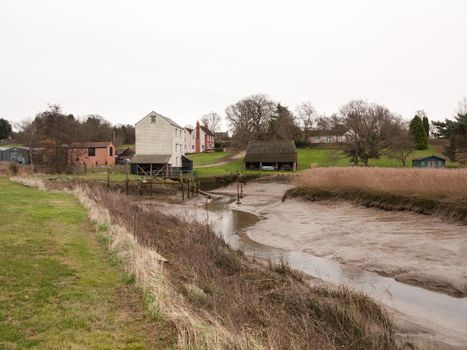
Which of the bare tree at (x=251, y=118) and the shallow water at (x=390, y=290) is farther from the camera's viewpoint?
the bare tree at (x=251, y=118)

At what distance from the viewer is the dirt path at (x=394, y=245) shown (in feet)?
24.1

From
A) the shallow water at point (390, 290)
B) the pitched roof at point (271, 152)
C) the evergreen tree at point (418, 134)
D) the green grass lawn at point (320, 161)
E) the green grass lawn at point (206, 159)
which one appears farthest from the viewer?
the evergreen tree at point (418, 134)

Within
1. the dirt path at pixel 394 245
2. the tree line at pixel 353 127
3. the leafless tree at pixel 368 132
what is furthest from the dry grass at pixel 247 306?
the leafless tree at pixel 368 132

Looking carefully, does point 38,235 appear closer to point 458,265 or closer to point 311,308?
point 311,308

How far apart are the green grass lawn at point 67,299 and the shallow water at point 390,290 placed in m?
5.46

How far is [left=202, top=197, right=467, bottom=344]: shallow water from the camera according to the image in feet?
23.9

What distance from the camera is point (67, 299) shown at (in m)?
6.12

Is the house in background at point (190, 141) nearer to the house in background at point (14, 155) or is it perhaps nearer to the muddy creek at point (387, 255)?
the house in background at point (14, 155)

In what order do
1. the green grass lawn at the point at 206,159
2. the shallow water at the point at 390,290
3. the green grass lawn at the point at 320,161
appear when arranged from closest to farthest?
1. the shallow water at the point at 390,290
2. the green grass lawn at the point at 320,161
3. the green grass lawn at the point at 206,159

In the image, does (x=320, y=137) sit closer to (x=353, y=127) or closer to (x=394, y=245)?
(x=353, y=127)

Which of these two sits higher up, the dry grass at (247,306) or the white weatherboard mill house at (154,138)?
the white weatherboard mill house at (154,138)

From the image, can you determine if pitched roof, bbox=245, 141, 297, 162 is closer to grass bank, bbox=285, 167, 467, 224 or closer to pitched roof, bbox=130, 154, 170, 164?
pitched roof, bbox=130, 154, 170, 164

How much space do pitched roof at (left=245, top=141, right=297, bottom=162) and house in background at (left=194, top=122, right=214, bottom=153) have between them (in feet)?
82.3

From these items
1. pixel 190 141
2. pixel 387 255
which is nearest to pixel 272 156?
pixel 190 141
